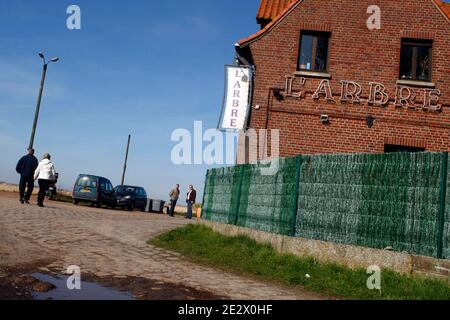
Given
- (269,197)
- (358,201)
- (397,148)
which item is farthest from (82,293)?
(397,148)

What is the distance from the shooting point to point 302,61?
1380cm

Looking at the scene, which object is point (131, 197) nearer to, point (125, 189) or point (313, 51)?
point (125, 189)

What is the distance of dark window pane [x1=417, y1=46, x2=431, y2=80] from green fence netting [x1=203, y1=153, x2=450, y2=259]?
6.63m

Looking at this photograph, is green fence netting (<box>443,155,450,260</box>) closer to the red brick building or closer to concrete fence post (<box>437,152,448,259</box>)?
concrete fence post (<box>437,152,448,259</box>)

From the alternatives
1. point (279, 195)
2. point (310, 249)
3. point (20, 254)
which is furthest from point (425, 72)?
point (20, 254)

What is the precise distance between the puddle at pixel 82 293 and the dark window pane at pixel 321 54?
10.6 meters

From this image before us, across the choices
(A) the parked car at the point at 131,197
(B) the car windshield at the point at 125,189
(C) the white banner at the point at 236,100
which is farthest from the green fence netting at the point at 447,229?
(B) the car windshield at the point at 125,189

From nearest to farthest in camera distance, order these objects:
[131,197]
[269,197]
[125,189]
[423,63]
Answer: [269,197] → [423,63] → [131,197] → [125,189]

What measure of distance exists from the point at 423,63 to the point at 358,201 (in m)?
7.86

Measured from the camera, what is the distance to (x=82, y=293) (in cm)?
474

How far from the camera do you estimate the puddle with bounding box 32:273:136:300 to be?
14.8 feet

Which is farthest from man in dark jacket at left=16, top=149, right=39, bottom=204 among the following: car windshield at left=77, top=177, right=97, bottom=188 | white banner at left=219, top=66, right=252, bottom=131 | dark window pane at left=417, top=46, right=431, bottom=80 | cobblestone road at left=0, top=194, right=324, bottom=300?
dark window pane at left=417, top=46, right=431, bottom=80
